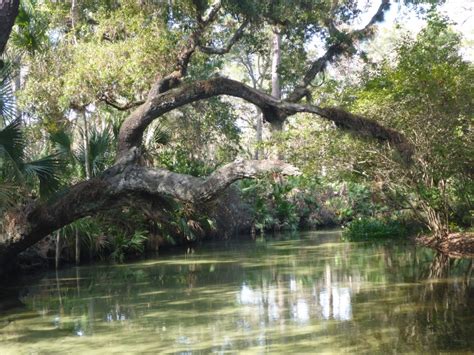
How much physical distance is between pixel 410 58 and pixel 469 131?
2.13m

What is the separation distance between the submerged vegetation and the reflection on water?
1.51 meters

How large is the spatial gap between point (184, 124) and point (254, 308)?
12.7 m

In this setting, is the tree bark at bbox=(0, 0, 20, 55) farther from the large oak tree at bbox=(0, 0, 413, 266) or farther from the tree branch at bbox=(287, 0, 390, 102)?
Answer: the tree branch at bbox=(287, 0, 390, 102)

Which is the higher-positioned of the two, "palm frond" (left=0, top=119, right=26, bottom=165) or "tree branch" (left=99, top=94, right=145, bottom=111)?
"tree branch" (left=99, top=94, right=145, bottom=111)

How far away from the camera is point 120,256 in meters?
15.9

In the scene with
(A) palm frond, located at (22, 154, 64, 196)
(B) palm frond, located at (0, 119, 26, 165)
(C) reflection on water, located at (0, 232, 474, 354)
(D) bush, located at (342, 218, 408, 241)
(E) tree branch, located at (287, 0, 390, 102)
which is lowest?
(C) reflection on water, located at (0, 232, 474, 354)

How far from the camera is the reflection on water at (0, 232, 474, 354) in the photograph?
20.7ft

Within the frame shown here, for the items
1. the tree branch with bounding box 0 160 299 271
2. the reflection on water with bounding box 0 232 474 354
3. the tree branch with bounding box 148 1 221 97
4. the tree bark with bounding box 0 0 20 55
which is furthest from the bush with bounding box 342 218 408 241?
the tree bark with bounding box 0 0 20 55

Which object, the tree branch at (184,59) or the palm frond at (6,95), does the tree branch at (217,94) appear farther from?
the palm frond at (6,95)

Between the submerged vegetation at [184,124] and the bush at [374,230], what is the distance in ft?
0.22

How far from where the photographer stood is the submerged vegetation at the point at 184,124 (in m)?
10.3

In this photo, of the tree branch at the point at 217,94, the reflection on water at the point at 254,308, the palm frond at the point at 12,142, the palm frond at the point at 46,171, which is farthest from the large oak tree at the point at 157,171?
the reflection on water at the point at 254,308

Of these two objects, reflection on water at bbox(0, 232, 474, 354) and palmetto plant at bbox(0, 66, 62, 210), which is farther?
palmetto plant at bbox(0, 66, 62, 210)

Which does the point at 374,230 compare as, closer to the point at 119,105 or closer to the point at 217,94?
the point at 119,105
